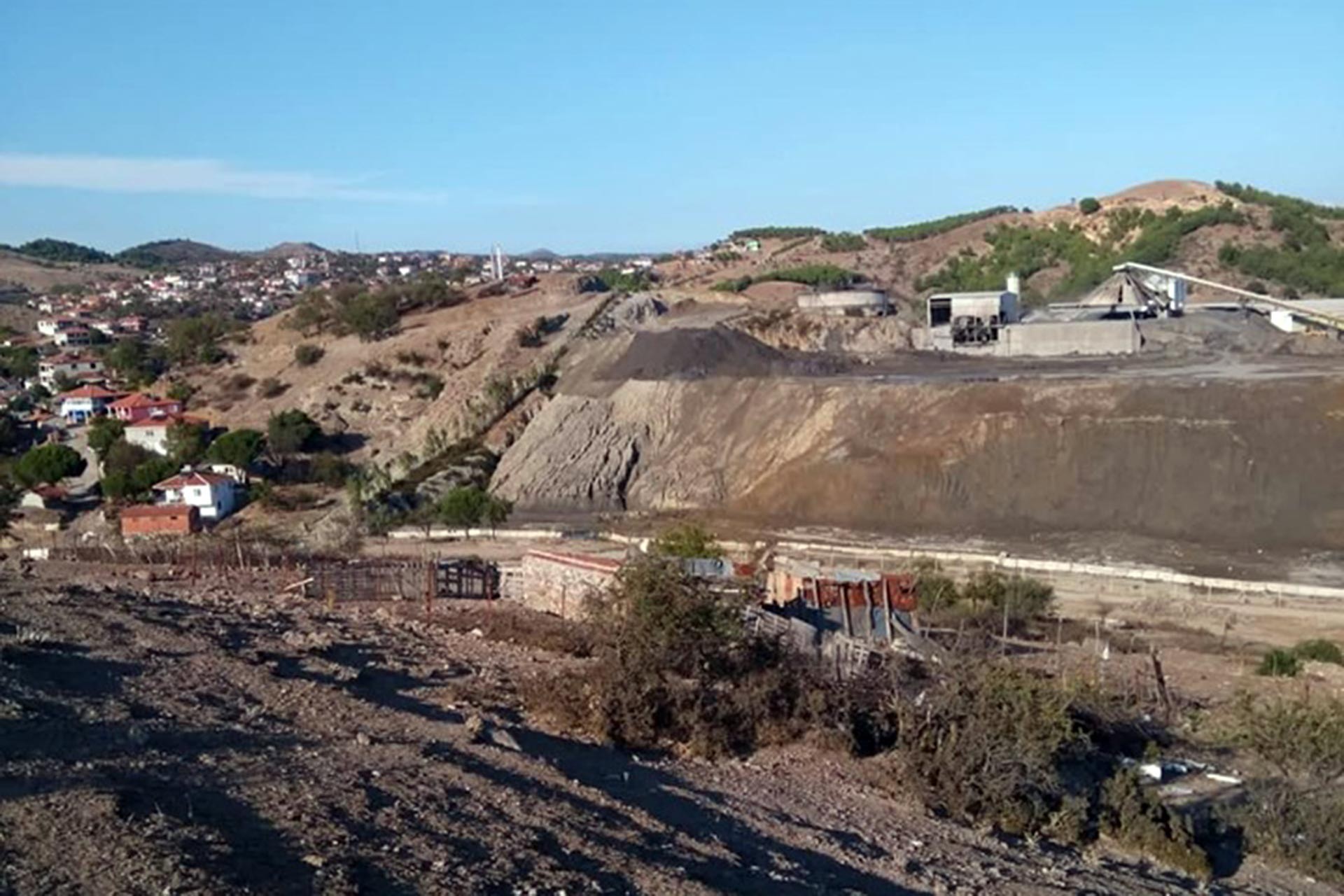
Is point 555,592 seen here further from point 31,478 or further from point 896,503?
point 31,478

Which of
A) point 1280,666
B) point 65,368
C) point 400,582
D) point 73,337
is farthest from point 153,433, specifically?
point 1280,666

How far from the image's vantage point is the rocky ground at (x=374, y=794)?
29.7 ft

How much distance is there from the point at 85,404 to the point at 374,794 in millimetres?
63433

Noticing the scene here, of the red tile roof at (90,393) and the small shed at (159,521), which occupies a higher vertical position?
the red tile roof at (90,393)

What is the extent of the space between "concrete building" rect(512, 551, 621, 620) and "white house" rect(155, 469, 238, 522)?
2765cm

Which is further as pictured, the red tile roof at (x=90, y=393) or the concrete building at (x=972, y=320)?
the red tile roof at (x=90, y=393)

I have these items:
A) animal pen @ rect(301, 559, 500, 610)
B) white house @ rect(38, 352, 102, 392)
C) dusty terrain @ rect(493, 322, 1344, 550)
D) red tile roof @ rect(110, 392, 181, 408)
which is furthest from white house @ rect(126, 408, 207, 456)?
animal pen @ rect(301, 559, 500, 610)

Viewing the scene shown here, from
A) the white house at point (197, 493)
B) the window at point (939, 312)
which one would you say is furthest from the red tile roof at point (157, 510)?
the window at point (939, 312)

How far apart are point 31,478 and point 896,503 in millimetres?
32239

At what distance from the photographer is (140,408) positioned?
6562cm

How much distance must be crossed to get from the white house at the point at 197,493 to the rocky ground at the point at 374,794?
3216 centimetres

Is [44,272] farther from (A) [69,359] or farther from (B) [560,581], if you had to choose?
(B) [560,581]

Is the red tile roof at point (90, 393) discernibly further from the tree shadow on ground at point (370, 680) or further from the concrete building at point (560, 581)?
the tree shadow on ground at point (370, 680)

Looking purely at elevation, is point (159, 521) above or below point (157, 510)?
below
